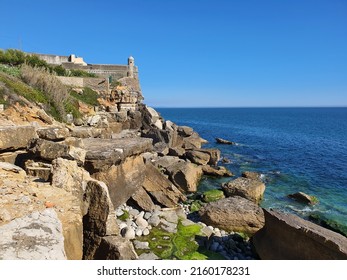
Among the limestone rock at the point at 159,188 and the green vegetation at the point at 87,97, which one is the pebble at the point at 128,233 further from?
the green vegetation at the point at 87,97

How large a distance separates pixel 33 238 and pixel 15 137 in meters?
4.77

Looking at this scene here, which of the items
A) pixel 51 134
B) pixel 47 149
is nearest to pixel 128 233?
pixel 47 149

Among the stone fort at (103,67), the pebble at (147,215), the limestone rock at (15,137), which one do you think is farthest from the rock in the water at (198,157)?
the stone fort at (103,67)

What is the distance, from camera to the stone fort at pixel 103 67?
3744cm

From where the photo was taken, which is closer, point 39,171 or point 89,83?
point 39,171

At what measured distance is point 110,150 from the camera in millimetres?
9352

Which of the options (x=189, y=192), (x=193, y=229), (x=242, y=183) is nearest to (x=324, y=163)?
(x=242, y=183)

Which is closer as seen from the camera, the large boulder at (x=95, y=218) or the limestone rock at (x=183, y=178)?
the large boulder at (x=95, y=218)

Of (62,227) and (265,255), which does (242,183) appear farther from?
(62,227)

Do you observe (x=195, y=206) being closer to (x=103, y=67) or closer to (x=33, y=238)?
(x=33, y=238)

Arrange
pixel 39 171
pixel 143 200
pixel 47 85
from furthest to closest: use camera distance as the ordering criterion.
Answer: pixel 47 85
pixel 143 200
pixel 39 171

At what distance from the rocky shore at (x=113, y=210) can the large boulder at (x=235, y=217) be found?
4 centimetres

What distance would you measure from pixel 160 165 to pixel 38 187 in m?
12.3

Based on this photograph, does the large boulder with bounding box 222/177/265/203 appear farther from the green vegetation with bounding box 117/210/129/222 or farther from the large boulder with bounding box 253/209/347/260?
the green vegetation with bounding box 117/210/129/222
